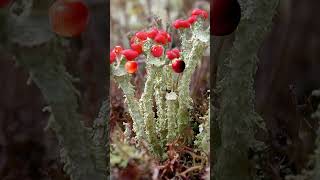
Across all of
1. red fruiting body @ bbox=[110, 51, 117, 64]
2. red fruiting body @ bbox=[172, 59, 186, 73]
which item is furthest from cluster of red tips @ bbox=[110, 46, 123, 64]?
red fruiting body @ bbox=[172, 59, 186, 73]

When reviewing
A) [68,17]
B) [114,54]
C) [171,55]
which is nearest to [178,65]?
[171,55]

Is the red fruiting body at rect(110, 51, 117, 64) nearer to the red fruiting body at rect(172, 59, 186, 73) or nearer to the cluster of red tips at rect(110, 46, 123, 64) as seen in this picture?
the cluster of red tips at rect(110, 46, 123, 64)

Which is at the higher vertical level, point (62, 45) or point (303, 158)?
point (62, 45)

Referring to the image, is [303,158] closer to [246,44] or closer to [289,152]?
[289,152]

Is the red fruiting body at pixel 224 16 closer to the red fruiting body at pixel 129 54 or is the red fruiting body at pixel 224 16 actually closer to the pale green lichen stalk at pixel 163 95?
the pale green lichen stalk at pixel 163 95

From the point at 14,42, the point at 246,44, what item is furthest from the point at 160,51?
the point at 14,42

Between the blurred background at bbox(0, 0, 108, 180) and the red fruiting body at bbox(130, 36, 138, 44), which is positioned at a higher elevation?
the red fruiting body at bbox(130, 36, 138, 44)

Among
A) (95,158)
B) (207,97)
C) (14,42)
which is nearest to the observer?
(14,42)
